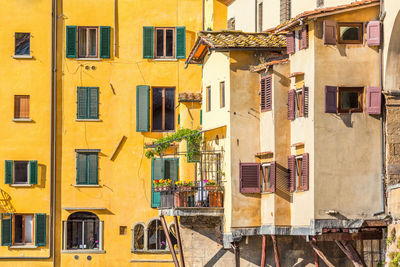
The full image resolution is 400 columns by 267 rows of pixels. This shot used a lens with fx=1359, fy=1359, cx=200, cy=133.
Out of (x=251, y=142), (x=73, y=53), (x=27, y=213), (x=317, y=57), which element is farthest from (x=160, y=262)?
(x=317, y=57)

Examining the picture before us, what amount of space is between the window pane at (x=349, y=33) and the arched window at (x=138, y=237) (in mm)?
21196

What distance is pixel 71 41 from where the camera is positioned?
6062cm

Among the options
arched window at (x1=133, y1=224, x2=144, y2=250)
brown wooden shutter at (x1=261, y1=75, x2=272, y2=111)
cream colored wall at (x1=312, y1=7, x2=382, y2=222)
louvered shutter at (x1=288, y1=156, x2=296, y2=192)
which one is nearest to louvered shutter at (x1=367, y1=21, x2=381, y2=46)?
cream colored wall at (x1=312, y1=7, x2=382, y2=222)

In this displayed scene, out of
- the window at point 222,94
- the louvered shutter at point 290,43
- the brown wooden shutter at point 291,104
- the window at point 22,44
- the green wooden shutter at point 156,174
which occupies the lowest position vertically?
the green wooden shutter at point 156,174

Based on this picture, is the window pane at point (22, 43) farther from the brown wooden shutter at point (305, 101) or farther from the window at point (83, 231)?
the brown wooden shutter at point (305, 101)

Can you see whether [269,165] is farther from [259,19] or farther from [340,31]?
[259,19]

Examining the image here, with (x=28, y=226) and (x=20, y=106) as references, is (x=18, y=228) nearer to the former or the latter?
(x=28, y=226)

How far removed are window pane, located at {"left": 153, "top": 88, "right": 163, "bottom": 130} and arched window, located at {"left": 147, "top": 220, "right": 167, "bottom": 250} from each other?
429 centimetres

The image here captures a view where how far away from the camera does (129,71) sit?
6072cm

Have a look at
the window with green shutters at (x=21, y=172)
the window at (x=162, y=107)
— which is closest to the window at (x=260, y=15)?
the window at (x=162, y=107)

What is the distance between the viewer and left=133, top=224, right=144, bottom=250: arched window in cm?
6028

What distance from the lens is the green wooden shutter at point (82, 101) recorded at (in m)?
60.5

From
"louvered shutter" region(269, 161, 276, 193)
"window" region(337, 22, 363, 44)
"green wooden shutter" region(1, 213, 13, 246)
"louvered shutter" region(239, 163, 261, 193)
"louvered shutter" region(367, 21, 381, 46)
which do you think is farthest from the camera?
"green wooden shutter" region(1, 213, 13, 246)

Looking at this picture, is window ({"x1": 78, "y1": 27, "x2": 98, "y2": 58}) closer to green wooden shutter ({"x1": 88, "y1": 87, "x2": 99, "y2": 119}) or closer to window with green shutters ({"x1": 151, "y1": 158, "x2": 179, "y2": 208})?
green wooden shutter ({"x1": 88, "y1": 87, "x2": 99, "y2": 119})
